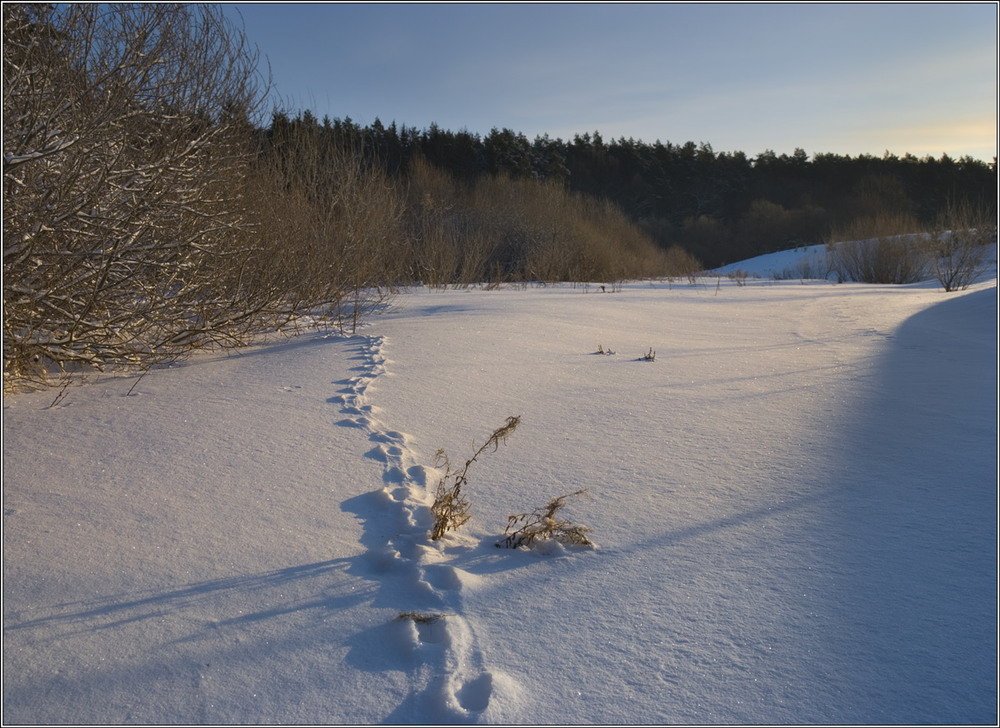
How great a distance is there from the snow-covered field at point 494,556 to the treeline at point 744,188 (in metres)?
26.4

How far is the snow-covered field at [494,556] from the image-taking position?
1623 millimetres

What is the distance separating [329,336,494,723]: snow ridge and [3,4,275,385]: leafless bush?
1674 millimetres

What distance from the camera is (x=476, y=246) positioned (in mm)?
15422

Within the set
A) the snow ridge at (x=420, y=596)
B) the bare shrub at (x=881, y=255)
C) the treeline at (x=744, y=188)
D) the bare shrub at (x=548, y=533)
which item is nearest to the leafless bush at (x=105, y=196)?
the snow ridge at (x=420, y=596)

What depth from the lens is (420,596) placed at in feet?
6.67

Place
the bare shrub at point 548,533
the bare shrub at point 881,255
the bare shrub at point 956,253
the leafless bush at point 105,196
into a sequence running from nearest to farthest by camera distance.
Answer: the bare shrub at point 548,533, the leafless bush at point 105,196, the bare shrub at point 956,253, the bare shrub at point 881,255

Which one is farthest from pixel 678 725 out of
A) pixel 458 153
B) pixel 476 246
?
pixel 458 153

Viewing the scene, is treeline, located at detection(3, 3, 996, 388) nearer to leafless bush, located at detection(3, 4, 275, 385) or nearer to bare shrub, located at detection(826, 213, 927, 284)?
leafless bush, located at detection(3, 4, 275, 385)

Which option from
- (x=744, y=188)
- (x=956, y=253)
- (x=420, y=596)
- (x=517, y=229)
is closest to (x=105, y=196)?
(x=420, y=596)

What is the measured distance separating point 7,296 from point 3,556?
4.33 feet

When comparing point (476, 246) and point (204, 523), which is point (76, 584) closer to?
point (204, 523)

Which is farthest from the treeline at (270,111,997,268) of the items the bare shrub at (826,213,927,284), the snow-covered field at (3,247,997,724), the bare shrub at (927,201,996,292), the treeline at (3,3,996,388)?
the snow-covered field at (3,247,997,724)

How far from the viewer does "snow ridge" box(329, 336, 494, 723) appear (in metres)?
1.60

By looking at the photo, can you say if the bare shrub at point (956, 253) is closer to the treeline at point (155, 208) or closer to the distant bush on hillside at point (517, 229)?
the distant bush on hillside at point (517, 229)
